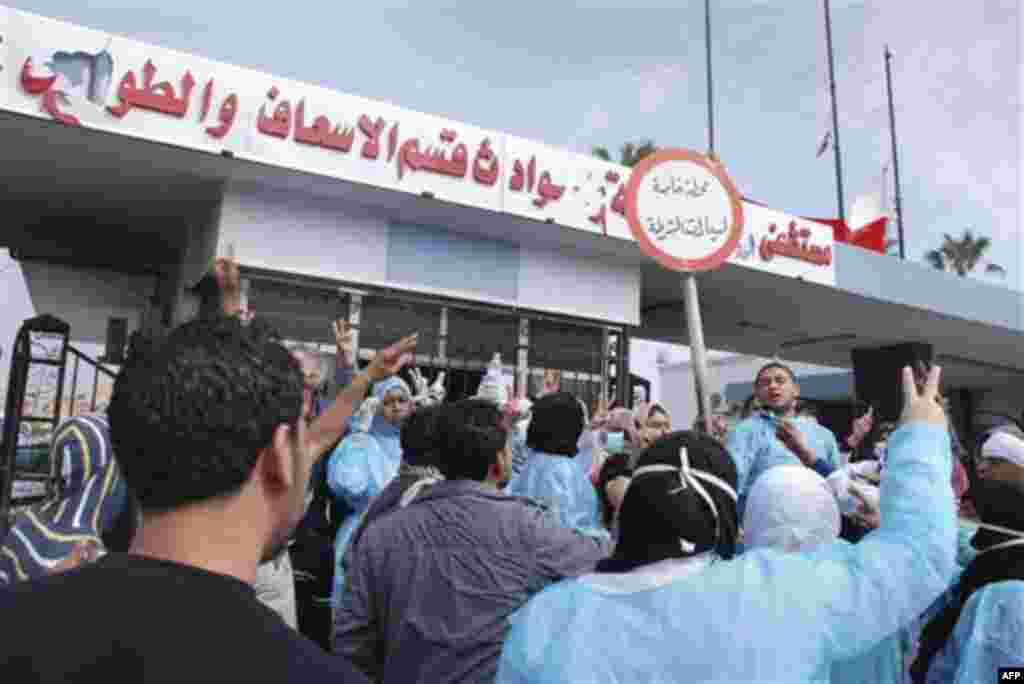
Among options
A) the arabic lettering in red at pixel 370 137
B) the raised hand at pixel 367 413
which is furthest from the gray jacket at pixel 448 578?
the arabic lettering in red at pixel 370 137

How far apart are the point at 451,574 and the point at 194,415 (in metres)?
1.24

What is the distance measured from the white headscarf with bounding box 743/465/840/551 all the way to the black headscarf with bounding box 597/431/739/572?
174 mm

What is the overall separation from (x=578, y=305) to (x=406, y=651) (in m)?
6.95

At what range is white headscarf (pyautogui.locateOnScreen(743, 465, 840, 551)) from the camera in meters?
1.63

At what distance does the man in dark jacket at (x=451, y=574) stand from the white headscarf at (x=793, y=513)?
1.58 ft

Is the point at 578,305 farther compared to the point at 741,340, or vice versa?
the point at 741,340

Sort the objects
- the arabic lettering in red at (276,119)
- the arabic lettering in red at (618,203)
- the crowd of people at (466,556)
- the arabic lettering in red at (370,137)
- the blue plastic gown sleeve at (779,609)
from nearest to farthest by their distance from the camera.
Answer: the crowd of people at (466,556) → the blue plastic gown sleeve at (779,609) → the arabic lettering in red at (276,119) → the arabic lettering in red at (370,137) → the arabic lettering in red at (618,203)

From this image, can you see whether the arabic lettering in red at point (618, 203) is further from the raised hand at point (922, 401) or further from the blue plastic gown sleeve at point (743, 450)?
the raised hand at point (922, 401)

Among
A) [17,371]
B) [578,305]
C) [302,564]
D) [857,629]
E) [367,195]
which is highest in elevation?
[367,195]

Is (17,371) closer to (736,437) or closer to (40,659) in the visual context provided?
(736,437)

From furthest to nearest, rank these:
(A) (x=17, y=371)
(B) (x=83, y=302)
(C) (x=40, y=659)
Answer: (B) (x=83, y=302) → (A) (x=17, y=371) → (C) (x=40, y=659)

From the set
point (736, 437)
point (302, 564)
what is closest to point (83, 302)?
point (302, 564)

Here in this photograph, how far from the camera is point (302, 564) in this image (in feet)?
11.5

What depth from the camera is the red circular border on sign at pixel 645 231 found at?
307cm
